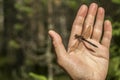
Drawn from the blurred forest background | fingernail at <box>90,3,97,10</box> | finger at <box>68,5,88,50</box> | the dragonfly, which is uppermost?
fingernail at <box>90,3,97,10</box>

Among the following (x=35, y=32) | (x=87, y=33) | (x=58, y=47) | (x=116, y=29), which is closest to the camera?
(x=58, y=47)

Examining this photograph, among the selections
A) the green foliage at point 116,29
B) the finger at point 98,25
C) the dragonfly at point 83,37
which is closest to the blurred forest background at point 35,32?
the green foliage at point 116,29

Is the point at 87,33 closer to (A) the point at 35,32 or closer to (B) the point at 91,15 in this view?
(B) the point at 91,15

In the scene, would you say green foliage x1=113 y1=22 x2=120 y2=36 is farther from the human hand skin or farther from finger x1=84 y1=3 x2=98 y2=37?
finger x1=84 y1=3 x2=98 y2=37

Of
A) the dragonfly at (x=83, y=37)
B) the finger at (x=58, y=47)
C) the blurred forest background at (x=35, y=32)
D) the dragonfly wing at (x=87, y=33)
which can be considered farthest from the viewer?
the blurred forest background at (x=35, y=32)

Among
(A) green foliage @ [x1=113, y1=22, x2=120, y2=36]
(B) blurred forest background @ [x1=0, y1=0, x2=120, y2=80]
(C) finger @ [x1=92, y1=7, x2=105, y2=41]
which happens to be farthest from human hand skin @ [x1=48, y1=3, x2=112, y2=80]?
(B) blurred forest background @ [x1=0, y1=0, x2=120, y2=80]

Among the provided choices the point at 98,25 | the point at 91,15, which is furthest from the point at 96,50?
the point at 91,15

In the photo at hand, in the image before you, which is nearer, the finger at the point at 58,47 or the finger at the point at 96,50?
the finger at the point at 58,47

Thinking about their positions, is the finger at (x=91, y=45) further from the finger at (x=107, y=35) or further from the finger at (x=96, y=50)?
the finger at (x=107, y=35)

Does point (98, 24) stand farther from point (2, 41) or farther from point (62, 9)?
point (2, 41)
